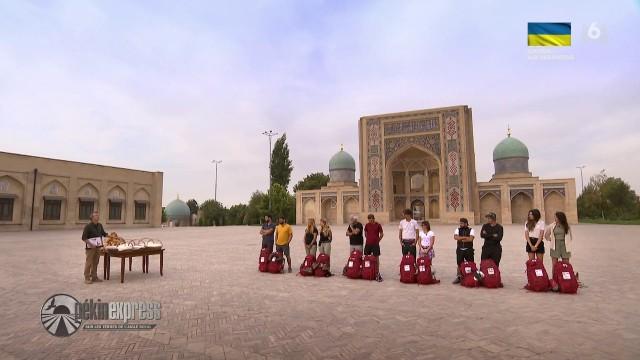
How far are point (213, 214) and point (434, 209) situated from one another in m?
38.6

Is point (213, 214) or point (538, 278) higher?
point (213, 214)

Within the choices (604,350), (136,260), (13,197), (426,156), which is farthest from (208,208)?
(604,350)

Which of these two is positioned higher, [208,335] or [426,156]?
[426,156]

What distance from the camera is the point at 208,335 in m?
4.55

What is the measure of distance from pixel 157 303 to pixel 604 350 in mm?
6104

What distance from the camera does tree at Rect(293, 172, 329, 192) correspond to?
6191 centimetres

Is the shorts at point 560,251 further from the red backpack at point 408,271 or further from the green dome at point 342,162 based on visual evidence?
the green dome at point 342,162

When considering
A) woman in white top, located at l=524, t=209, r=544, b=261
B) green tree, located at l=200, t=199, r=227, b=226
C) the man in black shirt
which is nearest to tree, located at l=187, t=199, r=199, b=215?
green tree, located at l=200, t=199, r=227, b=226

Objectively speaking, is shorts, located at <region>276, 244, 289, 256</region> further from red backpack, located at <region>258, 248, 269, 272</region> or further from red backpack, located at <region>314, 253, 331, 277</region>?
red backpack, located at <region>314, 253, 331, 277</region>

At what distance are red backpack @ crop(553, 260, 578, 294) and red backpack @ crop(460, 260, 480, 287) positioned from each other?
4.58 ft

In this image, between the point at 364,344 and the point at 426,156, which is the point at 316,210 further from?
the point at 364,344

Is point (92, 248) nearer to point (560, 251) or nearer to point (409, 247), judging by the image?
point (409, 247)

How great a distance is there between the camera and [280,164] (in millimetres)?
53250

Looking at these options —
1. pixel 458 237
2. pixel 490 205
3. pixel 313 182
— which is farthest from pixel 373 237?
pixel 313 182
